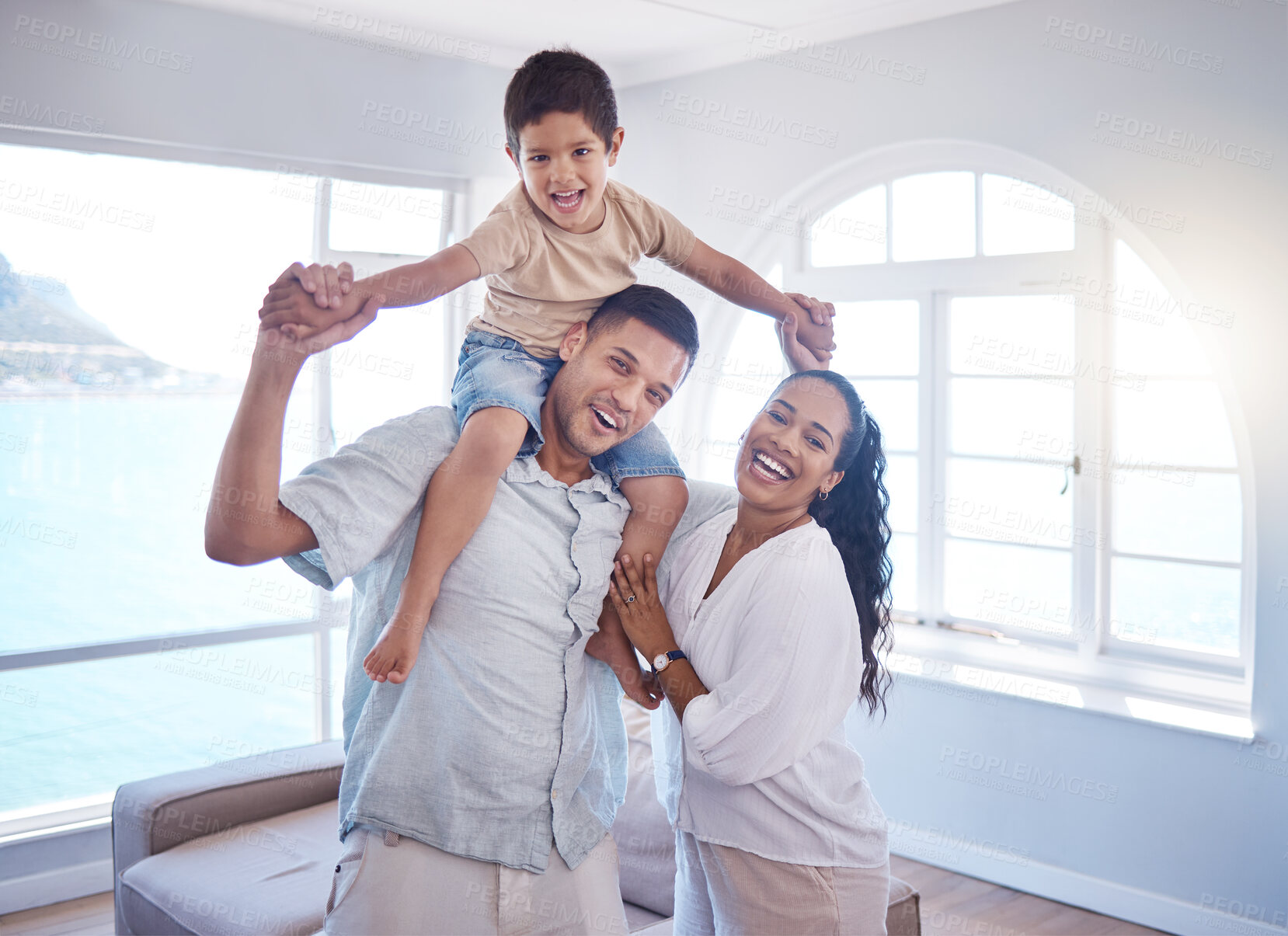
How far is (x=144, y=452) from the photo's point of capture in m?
4.27

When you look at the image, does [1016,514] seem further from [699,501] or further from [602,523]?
[602,523]

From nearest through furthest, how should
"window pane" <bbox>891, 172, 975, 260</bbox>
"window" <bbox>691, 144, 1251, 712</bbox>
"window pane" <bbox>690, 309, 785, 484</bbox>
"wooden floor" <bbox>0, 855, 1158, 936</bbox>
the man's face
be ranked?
1. the man's face
2. "wooden floor" <bbox>0, 855, 1158, 936</bbox>
3. "window" <bbox>691, 144, 1251, 712</bbox>
4. "window pane" <bbox>891, 172, 975, 260</bbox>
5. "window pane" <bbox>690, 309, 785, 484</bbox>

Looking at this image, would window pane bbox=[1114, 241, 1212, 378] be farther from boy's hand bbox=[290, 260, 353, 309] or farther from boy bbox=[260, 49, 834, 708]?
boy's hand bbox=[290, 260, 353, 309]

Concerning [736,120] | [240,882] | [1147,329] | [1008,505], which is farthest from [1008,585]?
[240,882]

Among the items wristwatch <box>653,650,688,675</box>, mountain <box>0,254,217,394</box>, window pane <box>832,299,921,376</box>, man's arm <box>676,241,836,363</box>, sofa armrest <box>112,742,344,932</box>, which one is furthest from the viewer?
window pane <box>832,299,921,376</box>

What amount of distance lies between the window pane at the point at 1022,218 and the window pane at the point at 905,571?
125cm

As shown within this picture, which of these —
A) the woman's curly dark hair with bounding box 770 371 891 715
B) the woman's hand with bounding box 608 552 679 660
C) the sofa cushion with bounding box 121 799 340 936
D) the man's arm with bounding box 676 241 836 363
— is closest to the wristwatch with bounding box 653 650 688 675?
the woman's hand with bounding box 608 552 679 660

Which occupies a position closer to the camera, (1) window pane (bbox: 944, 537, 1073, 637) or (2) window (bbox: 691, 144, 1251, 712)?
(2) window (bbox: 691, 144, 1251, 712)

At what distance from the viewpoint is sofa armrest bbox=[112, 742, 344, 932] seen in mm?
2945

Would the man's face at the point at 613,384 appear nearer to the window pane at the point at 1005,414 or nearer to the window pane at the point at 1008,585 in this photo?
the window pane at the point at 1005,414

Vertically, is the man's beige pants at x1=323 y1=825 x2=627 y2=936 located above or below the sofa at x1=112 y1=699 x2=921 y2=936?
above

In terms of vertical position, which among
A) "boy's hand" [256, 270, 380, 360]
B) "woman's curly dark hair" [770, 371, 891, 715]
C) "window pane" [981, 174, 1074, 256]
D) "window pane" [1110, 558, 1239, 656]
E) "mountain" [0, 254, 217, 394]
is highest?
"window pane" [981, 174, 1074, 256]

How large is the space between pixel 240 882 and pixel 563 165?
2.08m

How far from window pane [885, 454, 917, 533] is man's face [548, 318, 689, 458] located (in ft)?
9.74
